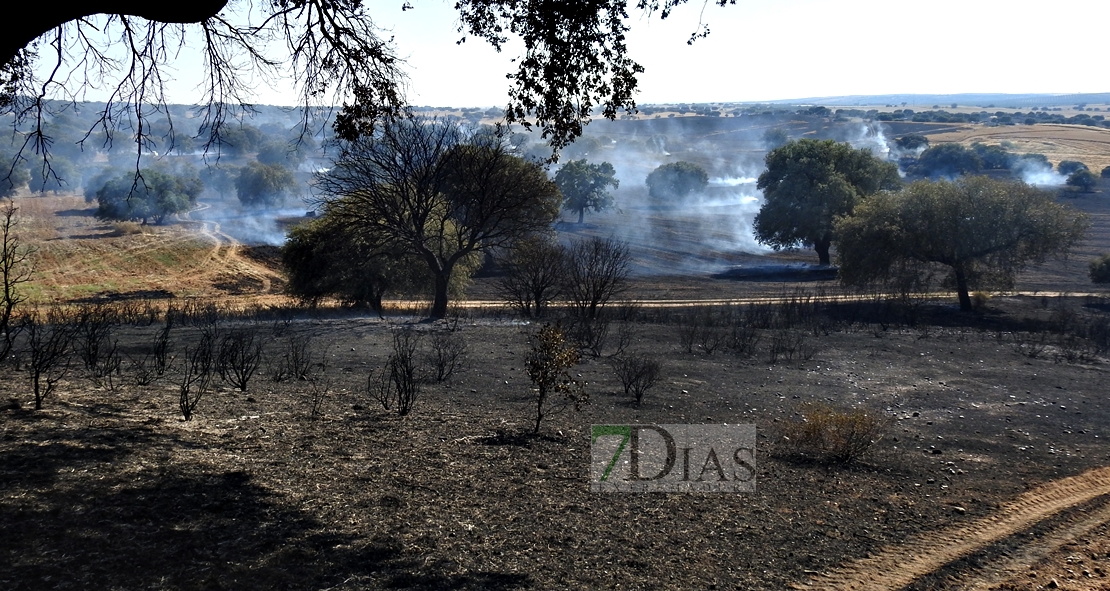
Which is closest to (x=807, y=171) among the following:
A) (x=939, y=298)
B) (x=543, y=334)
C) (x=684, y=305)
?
(x=939, y=298)

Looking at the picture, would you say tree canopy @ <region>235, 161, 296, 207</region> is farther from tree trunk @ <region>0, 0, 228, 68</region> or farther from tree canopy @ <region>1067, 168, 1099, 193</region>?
tree trunk @ <region>0, 0, 228, 68</region>

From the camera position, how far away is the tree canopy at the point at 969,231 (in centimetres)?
3058

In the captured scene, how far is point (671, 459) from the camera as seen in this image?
7.78m

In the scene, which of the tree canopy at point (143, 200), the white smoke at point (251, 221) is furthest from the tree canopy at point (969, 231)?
the tree canopy at point (143, 200)

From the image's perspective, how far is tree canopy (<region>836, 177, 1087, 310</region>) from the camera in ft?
100

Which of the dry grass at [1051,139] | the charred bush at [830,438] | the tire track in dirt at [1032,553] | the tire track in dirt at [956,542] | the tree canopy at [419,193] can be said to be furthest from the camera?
the dry grass at [1051,139]

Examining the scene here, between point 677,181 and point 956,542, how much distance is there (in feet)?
286

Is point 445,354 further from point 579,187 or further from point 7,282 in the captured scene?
Result: point 579,187

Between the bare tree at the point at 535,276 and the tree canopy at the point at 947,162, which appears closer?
the bare tree at the point at 535,276

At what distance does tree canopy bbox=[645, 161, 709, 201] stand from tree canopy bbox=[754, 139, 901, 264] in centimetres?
3812

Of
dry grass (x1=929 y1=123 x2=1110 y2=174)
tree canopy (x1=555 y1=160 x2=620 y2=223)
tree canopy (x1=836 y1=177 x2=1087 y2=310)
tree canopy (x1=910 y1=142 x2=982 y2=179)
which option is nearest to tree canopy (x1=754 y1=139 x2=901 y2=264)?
tree canopy (x1=836 y1=177 x2=1087 y2=310)

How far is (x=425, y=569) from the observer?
4645 millimetres

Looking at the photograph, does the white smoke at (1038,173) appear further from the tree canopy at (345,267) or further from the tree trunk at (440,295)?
the tree trunk at (440,295)

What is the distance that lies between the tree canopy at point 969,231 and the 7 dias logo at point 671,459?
25.0 meters
